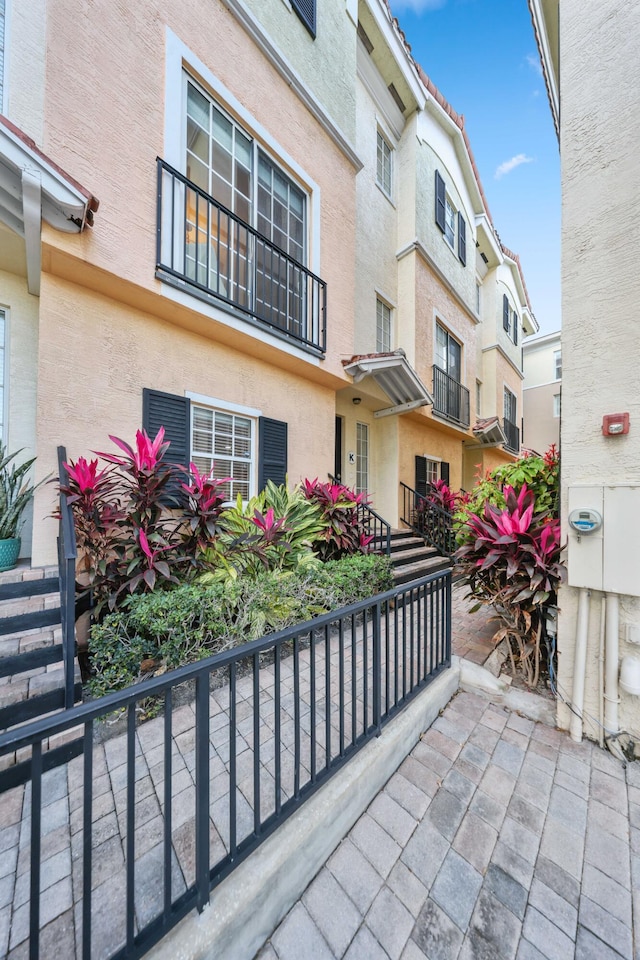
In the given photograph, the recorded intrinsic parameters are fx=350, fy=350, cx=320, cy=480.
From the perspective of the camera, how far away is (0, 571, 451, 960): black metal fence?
1145mm

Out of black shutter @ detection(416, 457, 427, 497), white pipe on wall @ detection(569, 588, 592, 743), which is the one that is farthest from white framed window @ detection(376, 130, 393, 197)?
white pipe on wall @ detection(569, 588, 592, 743)

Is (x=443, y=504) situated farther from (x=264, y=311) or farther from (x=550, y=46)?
(x=550, y=46)

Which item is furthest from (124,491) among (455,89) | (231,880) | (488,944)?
(455,89)

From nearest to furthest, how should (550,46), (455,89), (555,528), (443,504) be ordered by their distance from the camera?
1. (555,528)
2. (550,46)
3. (443,504)
4. (455,89)

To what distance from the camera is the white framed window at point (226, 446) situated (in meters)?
4.56

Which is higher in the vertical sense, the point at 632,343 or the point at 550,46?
the point at 550,46

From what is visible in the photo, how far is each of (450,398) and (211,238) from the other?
738 cm

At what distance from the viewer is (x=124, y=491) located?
3.58 m

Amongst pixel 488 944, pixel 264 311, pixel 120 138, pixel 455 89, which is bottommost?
pixel 488 944

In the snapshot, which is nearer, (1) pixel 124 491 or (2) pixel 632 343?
(2) pixel 632 343

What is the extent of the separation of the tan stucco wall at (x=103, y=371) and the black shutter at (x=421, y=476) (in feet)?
16.7

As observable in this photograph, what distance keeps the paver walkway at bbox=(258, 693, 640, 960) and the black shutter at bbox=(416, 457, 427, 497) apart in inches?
259

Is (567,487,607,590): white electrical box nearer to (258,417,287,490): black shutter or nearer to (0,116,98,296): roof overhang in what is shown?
(258,417,287,490): black shutter

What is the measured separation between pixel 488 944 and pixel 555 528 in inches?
98.2
